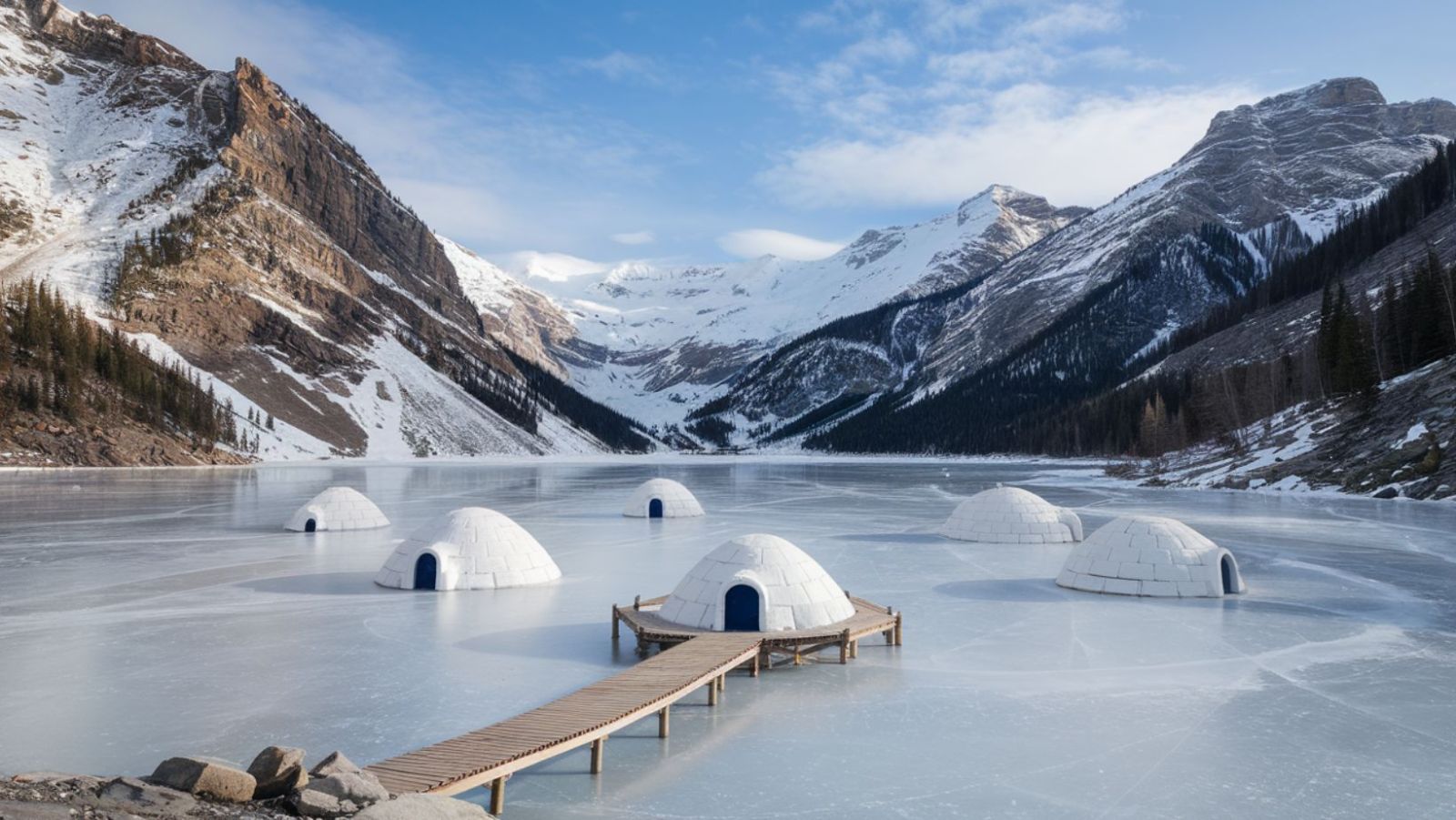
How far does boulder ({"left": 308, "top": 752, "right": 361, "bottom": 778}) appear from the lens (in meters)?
8.31

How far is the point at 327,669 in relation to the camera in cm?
1470

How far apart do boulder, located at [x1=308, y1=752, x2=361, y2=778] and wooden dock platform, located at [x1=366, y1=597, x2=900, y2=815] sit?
34cm

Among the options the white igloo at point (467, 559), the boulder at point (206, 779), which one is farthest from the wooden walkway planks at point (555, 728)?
the white igloo at point (467, 559)

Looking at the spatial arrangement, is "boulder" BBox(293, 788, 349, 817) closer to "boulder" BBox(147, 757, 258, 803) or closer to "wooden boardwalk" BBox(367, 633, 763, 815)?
"boulder" BBox(147, 757, 258, 803)

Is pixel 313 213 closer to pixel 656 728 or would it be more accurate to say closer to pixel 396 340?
pixel 396 340

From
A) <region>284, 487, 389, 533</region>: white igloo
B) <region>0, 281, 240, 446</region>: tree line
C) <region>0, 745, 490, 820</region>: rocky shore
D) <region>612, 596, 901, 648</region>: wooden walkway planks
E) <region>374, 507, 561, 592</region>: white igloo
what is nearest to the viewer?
<region>0, 745, 490, 820</region>: rocky shore

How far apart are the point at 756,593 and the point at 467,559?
9.40 metres

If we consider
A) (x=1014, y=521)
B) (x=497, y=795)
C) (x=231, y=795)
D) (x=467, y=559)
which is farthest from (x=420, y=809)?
(x=1014, y=521)

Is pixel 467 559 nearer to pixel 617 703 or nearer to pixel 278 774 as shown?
pixel 617 703

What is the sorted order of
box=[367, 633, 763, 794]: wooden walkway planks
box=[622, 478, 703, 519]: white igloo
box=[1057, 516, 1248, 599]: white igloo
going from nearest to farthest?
1. box=[367, 633, 763, 794]: wooden walkway planks
2. box=[1057, 516, 1248, 599]: white igloo
3. box=[622, 478, 703, 519]: white igloo

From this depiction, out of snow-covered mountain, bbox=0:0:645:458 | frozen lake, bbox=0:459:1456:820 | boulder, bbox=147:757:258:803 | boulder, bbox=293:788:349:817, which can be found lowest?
frozen lake, bbox=0:459:1456:820

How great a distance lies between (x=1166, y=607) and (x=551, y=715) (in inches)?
617

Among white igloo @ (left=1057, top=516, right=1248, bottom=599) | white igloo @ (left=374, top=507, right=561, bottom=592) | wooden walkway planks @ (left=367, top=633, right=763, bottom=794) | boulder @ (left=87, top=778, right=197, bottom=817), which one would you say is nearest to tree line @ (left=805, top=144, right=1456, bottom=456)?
white igloo @ (left=1057, top=516, right=1248, bottom=599)

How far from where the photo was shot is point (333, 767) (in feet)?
27.7
